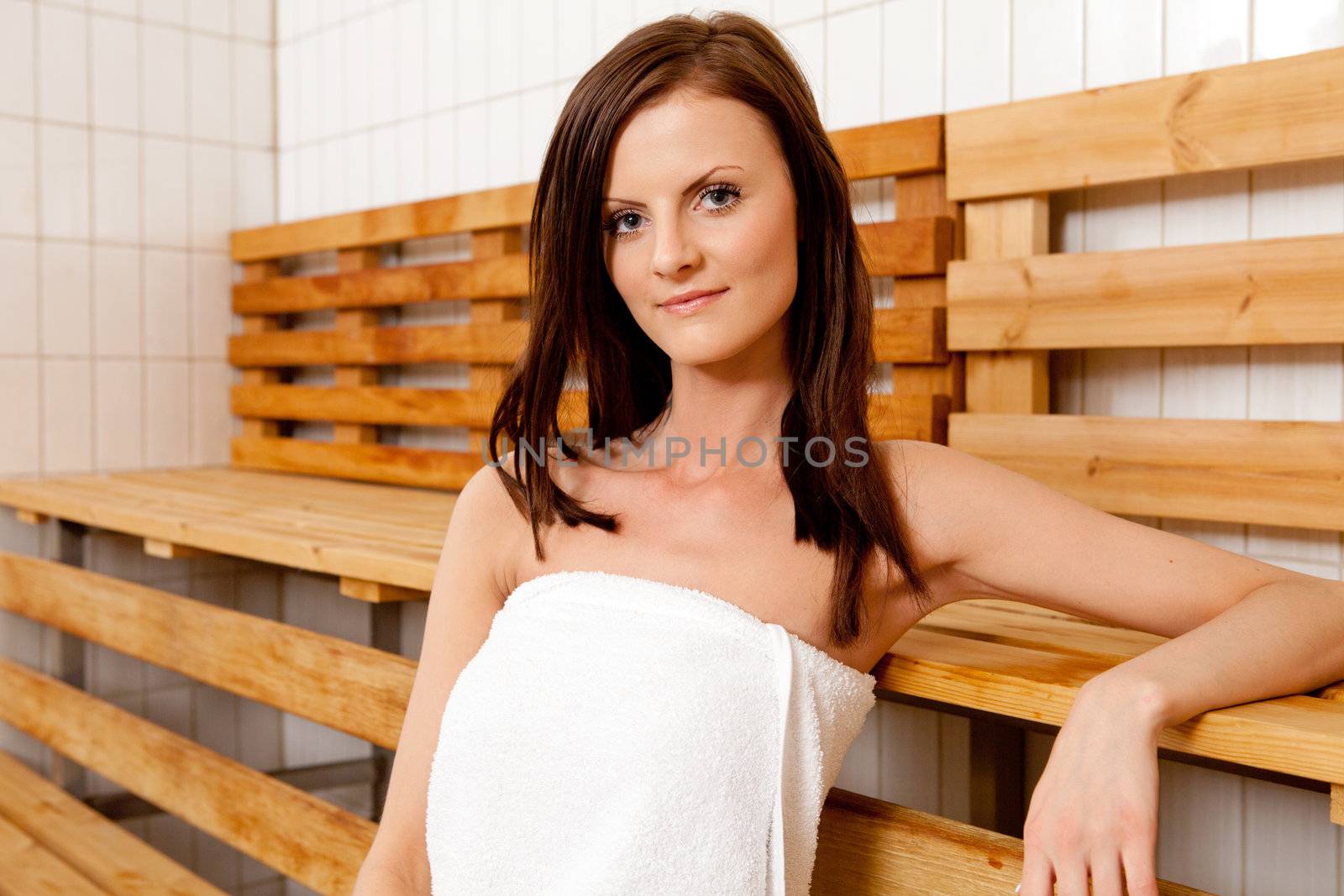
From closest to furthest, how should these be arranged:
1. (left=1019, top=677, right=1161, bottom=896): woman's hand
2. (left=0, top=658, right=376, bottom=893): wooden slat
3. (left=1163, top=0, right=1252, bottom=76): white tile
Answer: (left=1019, top=677, right=1161, bottom=896): woman's hand → (left=1163, top=0, right=1252, bottom=76): white tile → (left=0, top=658, right=376, bottom=893): wooden slat

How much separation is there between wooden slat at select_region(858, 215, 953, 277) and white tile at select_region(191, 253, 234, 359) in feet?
6.25

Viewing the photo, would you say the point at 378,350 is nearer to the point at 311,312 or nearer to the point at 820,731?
the point at 311,312

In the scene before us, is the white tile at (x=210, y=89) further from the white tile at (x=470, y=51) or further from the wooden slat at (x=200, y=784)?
the wooden slat at (x=200, y=784)

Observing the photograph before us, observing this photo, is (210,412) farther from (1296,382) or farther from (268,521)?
(1296,382)

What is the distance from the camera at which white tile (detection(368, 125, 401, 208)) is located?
2.87 meters

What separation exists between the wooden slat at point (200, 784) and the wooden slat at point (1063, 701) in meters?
0.88

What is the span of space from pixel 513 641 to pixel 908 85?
1.19 m

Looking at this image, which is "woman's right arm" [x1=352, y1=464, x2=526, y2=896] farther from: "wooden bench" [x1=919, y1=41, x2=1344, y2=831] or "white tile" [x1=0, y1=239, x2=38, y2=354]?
"white tile" [x1=0, y1=239, x2=38, y2=354]

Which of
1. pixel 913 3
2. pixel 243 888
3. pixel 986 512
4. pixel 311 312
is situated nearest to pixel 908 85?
pixel 913 3

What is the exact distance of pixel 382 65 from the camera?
290 cm

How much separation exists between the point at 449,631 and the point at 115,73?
231 cm

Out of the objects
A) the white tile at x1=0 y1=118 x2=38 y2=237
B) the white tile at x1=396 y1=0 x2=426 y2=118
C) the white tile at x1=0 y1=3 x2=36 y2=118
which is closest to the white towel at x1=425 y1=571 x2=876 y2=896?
the white tile at x1=396 y1=0 x2=426 y2=118

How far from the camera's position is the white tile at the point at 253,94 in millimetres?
3154

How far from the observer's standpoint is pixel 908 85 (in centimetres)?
189
